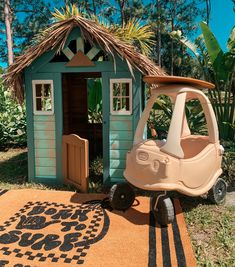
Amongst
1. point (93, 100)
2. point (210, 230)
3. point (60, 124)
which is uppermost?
point (93, 100)

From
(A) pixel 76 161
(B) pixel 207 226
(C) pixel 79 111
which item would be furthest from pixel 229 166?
(C) pixel 79 111

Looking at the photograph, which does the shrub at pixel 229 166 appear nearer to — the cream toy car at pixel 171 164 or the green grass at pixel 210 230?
the green grass at pixel 210 230

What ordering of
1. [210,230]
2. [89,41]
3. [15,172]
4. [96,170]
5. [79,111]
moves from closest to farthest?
[210,230], [89,41], [96,170], [15,172], [79,111]

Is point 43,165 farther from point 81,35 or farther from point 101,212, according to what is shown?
point 81,35

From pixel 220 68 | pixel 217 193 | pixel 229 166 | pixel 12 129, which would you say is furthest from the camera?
pixel 12 129

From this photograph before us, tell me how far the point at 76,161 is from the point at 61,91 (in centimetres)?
132

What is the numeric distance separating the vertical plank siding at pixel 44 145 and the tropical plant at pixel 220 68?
3.44 metres

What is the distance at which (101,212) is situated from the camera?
13.3 ft

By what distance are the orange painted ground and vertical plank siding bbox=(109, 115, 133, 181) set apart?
34.0 inches

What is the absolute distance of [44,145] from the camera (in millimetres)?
5348

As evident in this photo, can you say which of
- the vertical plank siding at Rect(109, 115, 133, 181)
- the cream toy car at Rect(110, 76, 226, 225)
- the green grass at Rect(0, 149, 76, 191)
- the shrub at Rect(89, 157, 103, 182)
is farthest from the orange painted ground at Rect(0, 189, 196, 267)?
the shrub at Rect(89, 157, 103, 182)

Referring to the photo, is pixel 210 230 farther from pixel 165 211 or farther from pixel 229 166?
pixel 229 166

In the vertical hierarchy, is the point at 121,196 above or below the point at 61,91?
below

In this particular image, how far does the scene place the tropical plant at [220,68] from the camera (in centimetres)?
593
